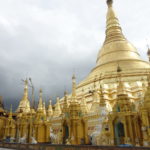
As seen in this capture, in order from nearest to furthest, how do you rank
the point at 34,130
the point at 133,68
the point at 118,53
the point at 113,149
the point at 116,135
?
the point at 113,149
the point at 116,135
the point at 34,130
the point at 133,68
the point at 118,53

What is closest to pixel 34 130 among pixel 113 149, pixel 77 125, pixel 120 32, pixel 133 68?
pixel 77 125

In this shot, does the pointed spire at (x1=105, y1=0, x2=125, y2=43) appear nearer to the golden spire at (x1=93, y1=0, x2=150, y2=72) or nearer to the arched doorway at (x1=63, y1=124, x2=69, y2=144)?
the golden spire at (x1=93, y1=0, x2=150, y2=72)

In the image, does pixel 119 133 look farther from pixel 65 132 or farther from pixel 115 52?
pixel 115 52

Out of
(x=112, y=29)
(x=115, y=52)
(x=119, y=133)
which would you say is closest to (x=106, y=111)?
(x=119, y=133)

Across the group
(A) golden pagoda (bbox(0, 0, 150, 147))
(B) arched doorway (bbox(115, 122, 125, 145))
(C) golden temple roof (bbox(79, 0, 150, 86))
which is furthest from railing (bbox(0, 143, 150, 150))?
(C) golden temple roof (bbox(79, 0, 150, 86))

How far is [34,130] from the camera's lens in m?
23.5

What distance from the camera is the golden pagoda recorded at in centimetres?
1483

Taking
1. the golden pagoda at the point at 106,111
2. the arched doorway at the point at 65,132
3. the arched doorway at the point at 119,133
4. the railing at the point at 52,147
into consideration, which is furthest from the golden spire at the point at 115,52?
the railing at the point at 52,147

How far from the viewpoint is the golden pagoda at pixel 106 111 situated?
584 inches

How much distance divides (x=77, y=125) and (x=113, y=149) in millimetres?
8745

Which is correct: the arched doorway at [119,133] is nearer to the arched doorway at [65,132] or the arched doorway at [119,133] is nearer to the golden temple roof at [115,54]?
Answer: the arched doorway at [65,132]

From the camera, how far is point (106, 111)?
2078 cm

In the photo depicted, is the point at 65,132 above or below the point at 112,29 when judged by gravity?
below

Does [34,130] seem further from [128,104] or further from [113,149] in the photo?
[113,149]
